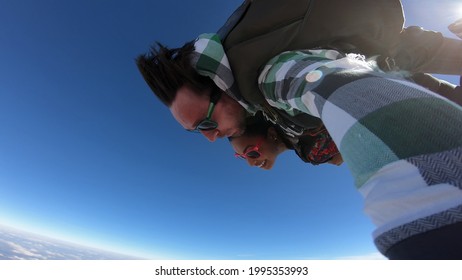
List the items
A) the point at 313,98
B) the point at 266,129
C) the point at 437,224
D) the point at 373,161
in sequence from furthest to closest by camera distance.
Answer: the point at 266,129, the point at 313,98, the point at 373,161, the point at 437,224

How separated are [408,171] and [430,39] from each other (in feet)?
4.51

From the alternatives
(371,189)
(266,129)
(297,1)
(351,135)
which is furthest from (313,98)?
(266,129)

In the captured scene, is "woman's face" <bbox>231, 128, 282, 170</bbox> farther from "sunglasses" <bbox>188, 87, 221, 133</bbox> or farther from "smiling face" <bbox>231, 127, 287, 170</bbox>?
"sunglasses" <bbox>188, 87, 221, 133</bbox>

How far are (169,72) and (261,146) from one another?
0.91 m

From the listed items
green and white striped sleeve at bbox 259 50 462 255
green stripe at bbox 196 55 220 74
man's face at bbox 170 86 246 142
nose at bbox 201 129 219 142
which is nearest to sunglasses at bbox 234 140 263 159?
man's face at bbox 170 86 246 142

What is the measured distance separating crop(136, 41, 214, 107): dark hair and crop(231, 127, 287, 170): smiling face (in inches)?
23.4

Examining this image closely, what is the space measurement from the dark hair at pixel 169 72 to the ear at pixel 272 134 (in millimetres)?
622

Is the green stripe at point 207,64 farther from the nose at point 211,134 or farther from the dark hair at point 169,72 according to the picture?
the nose at point 211,134

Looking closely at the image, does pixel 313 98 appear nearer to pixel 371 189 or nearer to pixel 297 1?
pixel 371 189

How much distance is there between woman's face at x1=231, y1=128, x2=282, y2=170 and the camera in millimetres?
1980

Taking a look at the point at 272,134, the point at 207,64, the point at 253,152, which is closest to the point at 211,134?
the point at 253,152

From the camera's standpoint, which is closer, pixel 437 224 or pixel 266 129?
pixel 437 224

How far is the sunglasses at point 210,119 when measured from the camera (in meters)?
1.64
